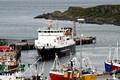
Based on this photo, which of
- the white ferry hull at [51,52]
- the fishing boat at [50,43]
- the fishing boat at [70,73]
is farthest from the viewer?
the fishing boat at [50,43]

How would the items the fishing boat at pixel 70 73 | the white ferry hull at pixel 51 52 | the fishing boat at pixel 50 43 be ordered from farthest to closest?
1. the fishing boat at pixel 50 43
2. the white ferry hull at pixel 51 52
3. the fishing boat at pixel 70 73

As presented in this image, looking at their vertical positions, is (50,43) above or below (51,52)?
above

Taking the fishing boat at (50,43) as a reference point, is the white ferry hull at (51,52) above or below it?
below

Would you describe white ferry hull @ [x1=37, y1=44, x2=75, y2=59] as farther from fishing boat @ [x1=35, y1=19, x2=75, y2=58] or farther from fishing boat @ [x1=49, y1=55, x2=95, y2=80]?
fishing boat @ [x1=49, y1=55, x2=95, y2=80]

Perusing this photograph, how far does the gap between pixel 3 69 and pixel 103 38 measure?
74797 millimetres

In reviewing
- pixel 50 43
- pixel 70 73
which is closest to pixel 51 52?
pixel 50 43

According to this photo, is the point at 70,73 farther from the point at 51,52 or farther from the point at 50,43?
the point at 50,43

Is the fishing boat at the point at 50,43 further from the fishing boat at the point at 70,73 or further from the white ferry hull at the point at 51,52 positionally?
the fishing boat at the point at 70,73

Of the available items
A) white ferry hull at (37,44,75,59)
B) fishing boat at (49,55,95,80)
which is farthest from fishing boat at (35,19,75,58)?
fishing boat at (49,55,95,80)

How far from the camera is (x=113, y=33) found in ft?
519

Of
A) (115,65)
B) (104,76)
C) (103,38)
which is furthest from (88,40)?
(104,76)

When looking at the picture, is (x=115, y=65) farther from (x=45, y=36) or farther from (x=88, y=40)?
(x=88, y=40)

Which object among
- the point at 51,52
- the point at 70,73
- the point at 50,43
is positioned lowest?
the point at 51,52

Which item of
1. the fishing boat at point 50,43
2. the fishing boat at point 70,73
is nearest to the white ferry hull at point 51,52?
the fishing boat at point 50,43
